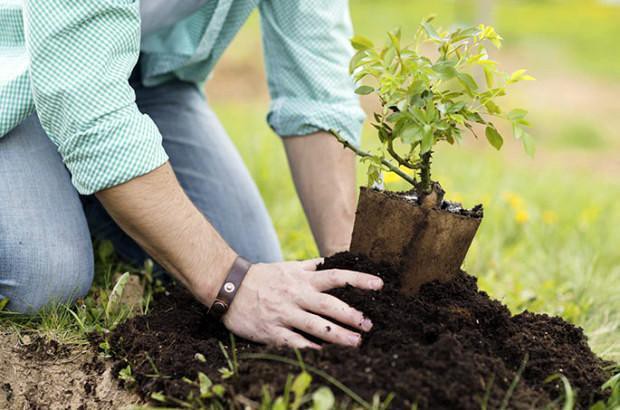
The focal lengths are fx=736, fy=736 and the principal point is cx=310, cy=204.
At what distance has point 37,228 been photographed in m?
2.13

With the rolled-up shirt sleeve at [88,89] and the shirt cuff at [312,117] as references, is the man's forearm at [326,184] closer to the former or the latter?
the shirt cuff at [312,117]

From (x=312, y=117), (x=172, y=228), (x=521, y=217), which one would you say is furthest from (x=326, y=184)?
(x=521, y=217)

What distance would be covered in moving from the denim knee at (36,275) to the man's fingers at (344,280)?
80cm

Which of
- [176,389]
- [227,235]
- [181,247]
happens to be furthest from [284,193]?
[176,389]

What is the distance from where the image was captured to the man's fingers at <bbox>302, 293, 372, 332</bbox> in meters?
1.70

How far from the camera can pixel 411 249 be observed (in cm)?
179

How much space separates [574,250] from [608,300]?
2.43 feet

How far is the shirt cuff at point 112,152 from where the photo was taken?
176cm

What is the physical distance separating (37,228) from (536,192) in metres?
3.44

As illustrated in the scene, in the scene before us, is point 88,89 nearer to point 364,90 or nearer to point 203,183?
point 364,90

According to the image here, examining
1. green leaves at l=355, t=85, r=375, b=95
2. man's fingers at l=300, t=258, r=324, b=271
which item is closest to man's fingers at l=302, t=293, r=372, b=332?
man's fingers at l=300, t=258, r=324, b=271

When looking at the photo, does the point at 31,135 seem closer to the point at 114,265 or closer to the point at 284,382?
the point at 114,265

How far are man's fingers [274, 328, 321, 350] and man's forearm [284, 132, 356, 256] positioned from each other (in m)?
0.72

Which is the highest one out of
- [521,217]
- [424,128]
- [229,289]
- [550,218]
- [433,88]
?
[550,218]
